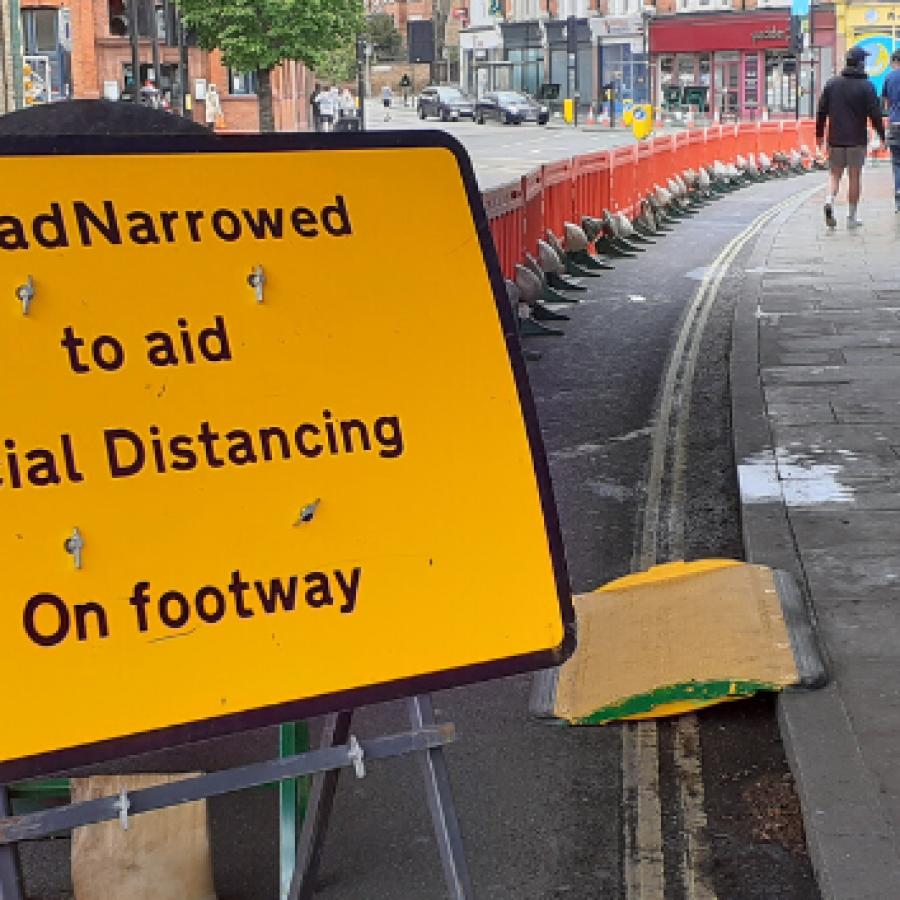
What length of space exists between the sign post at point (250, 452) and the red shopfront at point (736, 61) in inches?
2238

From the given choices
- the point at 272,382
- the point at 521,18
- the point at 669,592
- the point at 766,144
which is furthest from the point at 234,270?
the point at 521,18

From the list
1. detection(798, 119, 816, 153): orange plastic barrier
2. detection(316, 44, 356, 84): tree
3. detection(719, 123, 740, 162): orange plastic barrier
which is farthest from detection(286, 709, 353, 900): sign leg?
detection(316, 44, 356, 84): tree

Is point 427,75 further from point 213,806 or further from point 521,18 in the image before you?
point 213,806

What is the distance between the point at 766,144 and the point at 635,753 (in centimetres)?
3098

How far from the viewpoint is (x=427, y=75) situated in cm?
10469

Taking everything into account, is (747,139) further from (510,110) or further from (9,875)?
(510,110)

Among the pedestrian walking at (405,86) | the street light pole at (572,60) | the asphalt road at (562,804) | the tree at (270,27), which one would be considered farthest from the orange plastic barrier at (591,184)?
the pedestrian walking at (405,86)

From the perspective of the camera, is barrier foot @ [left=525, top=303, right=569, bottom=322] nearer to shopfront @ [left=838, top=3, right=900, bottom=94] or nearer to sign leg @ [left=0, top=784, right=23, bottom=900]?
sign leg @ [left=0, top=784, right=23, bottom=900]

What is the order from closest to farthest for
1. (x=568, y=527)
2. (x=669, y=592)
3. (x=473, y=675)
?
(x=473, y=675)
(x=669, y=592)
(x=568, y=527)

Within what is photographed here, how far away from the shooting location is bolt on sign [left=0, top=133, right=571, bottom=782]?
2.91 m

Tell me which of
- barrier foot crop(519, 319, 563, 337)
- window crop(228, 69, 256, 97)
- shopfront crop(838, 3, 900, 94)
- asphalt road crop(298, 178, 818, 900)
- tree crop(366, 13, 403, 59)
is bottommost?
asphalt road crop(298, 178, 818, 900)

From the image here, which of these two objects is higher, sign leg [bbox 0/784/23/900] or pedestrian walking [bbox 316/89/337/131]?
pedestrian walking [bbox 316/89/337/131]

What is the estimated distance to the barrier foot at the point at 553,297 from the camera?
1440cm

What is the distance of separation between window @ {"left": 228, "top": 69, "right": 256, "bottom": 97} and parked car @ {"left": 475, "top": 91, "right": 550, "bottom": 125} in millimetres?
16662
